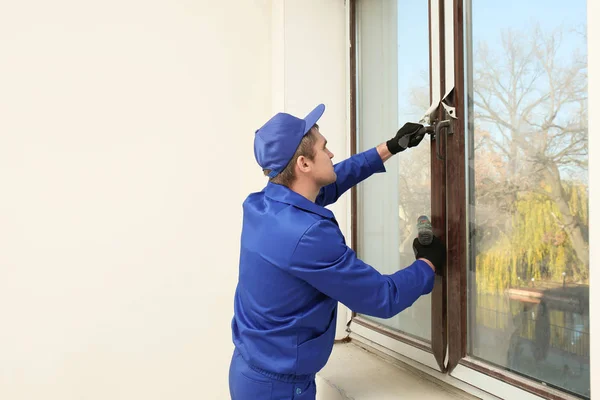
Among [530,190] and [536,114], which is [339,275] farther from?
[536,114]

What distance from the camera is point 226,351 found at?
2309 millimetres

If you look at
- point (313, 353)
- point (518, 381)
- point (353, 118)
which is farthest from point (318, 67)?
point (518, 381)

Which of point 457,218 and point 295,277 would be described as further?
point 457,218

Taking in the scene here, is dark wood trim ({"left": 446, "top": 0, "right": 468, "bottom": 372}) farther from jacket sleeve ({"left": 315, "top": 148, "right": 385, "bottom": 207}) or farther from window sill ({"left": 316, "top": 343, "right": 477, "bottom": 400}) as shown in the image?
jacket sleeve ({"left": 315, "top": 148, "right": 385, "bottom": 207})

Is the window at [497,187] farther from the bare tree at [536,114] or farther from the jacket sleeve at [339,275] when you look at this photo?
the jacket sleeve at [339,275]

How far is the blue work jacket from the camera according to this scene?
1325 mm

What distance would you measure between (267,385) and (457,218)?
0.76 m

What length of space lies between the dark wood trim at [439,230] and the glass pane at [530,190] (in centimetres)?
10

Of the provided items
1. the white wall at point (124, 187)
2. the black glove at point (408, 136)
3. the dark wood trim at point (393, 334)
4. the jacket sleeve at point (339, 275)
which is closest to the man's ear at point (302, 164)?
the jacket sleeve at point (339, 275)

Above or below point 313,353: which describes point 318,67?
above

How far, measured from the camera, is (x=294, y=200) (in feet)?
4.69

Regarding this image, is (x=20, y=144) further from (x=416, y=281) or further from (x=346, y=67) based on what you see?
(x=416, y=281)

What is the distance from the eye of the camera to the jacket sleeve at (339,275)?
1316 millimetres

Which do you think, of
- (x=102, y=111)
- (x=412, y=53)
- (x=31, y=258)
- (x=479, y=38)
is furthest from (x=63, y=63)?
(x=479, y=38)
